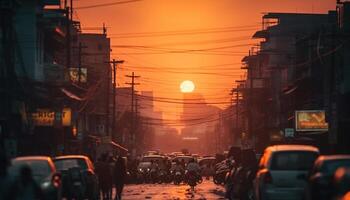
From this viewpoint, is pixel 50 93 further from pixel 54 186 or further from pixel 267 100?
pixel 267 100

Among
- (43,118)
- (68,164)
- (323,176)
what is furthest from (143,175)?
(323,176)

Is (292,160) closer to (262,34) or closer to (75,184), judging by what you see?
(75,184)

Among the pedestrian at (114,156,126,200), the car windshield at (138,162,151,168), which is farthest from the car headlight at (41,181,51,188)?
the car windshield at (138,162,151,168)

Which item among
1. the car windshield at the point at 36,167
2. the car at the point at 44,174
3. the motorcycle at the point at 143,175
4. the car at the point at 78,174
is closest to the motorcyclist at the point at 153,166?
the motorcycle at the point at 143,175

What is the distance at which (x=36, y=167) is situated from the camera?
28641 mm

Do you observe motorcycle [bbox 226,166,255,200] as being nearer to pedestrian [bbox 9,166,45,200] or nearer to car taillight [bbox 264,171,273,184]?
car taillight [bbox 264,171,273,184]

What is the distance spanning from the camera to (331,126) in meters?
56.3

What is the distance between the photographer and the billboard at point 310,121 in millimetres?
78125

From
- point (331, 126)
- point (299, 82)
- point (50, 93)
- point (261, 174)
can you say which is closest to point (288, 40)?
point (299, 82)

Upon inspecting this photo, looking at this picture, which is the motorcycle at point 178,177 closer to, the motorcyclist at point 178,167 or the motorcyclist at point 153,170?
the motorcyclist at point 178,167

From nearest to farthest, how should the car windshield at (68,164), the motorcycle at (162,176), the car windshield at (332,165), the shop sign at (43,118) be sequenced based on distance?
1. the car windshield at (332,165)
2. the car windshield at (68,164)
3. the shop sign at (43,118)
4. the motorcycle at (162,176)

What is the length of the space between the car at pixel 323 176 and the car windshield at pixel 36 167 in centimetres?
755

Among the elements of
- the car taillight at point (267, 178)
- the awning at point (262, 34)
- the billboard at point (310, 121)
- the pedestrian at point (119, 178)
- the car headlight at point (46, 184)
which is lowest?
the pedestrian at point (119, 178)

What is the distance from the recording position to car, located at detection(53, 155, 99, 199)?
3378cm
